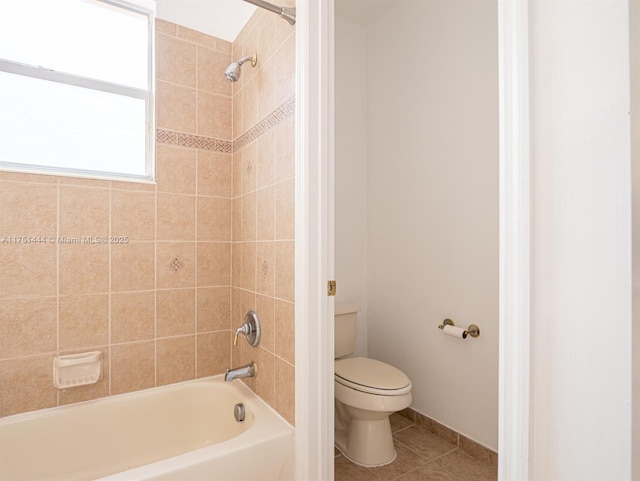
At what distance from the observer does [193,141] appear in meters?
1.96

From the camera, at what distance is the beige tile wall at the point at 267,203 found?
1467 mm

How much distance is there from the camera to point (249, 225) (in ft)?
6.01

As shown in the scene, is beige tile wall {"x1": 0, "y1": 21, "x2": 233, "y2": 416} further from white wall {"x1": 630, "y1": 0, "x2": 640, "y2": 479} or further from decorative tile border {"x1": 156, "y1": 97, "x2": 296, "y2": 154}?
white wall {"x1": 630, "y1": 0, "x2": 640, "y2": 479}

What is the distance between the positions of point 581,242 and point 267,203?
4.16ft

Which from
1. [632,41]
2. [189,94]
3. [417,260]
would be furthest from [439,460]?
[189,94]

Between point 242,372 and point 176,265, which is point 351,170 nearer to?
point 176,265

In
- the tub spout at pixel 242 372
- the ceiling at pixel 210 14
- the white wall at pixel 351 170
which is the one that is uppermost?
the ceiling at pixel 210 14

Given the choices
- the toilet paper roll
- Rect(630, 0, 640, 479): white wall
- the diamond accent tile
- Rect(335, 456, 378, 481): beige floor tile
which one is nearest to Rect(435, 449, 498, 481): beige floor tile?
Rect(335, 456, 378, 481): beige floor tile

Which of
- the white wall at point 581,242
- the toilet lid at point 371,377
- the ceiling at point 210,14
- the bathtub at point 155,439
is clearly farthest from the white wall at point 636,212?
Result: the ceiling at point 210,14

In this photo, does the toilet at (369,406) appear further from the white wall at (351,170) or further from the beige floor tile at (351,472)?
the white wall at (351,170)

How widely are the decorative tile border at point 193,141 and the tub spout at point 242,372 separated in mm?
1217

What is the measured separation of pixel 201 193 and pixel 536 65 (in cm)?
171

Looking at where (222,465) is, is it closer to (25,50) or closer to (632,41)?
(632,41)

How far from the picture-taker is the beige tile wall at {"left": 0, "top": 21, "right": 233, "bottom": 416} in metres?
1.57
